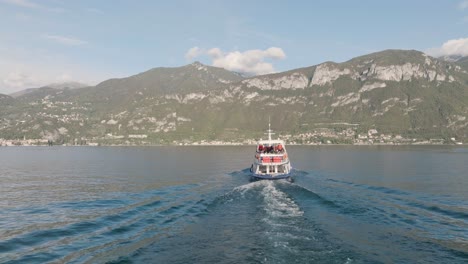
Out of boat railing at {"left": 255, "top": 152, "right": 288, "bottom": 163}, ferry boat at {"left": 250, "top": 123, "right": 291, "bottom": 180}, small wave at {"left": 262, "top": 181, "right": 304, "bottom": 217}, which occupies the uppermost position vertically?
boat railing at {"left": 255, "top": 152, "right": 288, "bottom": 163}

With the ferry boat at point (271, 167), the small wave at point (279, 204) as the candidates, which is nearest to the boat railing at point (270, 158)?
the ferry boat at point (271, 167)

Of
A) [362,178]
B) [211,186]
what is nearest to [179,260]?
[211,186]

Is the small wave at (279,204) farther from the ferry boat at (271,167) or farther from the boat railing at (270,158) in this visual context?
the boat railing at (270,158)

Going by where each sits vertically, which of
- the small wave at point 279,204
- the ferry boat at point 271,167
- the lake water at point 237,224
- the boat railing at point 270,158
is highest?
the boat railing at point 270,158

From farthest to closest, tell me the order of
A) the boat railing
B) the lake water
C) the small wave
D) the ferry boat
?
the boat railing, the ferry boat, the small wave, the lake water

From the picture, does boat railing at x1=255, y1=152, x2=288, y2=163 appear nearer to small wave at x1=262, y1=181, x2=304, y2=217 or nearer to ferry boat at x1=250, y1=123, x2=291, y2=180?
ferry boat at x1=250, y1=123, x2=291, y2=180

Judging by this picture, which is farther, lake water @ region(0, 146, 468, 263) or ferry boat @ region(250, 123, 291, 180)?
ferry boat @ region(250, 123, 291, 180)

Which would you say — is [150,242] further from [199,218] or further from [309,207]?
[309,207]

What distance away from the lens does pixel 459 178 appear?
8294cm

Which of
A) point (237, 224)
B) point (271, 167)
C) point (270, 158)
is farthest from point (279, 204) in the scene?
point (270, 158)

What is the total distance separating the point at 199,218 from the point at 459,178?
67.2 m

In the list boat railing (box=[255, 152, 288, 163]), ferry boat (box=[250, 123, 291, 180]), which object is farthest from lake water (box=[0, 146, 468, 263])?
boat railing (box=[255, 152, 288, 163])

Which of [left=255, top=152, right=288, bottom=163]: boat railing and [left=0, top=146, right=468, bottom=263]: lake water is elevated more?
[left=255, top=152, right=288, bottom=163]: boat railing

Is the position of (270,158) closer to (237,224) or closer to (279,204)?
(279,204)
